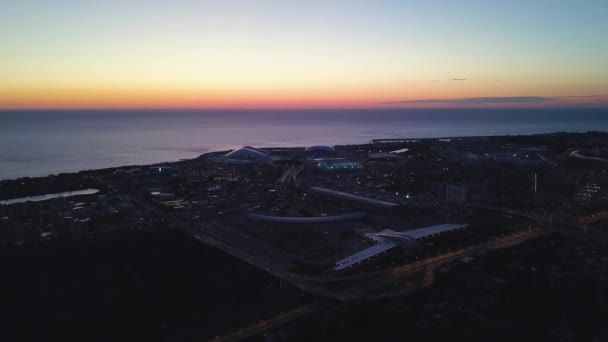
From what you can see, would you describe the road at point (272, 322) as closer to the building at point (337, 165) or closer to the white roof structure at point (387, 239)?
the white roof structure at point (387, 239)

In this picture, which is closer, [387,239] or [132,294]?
[132,294]

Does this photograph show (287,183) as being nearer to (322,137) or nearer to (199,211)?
(199,211)

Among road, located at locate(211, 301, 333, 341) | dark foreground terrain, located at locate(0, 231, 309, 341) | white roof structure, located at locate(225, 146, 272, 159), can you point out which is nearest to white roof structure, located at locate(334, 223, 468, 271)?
road, located at locate(211, 301, 333, 341)

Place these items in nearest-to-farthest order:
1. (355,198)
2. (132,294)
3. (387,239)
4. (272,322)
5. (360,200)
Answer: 1. (272,322)
2. (132,294)
3. (387,239)
4. (360,200)
5. (355,198)

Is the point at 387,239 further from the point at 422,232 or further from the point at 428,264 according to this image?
the point at 428,264

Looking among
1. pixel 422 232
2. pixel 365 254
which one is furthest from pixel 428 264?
pixel 422 232

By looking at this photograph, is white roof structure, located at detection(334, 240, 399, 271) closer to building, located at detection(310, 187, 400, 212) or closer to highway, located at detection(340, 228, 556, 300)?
highway, located at detection(340, 228, 556, 300)

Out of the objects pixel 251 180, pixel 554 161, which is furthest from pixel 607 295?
pixel 554 161

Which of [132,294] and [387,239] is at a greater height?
[387,239]

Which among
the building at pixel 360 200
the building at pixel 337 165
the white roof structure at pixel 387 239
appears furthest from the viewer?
the building at pixel 337 165

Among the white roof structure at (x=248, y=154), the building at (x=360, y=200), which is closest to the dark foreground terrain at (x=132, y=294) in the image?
the building at (x=360, y=200)

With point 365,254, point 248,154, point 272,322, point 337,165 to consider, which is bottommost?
point 272,322

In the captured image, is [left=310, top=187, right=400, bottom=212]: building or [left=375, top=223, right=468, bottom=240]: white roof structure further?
[left=310, top=187, right=400, bottom=212]: building
